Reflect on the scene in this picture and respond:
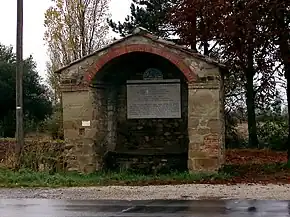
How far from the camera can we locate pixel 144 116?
22234 millimetres

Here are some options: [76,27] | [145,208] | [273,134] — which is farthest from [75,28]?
[145,208]

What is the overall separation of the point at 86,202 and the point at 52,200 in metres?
0.98

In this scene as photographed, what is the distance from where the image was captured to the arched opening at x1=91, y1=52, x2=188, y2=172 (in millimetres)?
21688

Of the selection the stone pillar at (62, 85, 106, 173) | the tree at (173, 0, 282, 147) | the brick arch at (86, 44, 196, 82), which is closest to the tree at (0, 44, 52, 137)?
the stone pillar at (62, 85, 106, 173)

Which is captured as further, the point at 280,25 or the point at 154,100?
the point at 154,100

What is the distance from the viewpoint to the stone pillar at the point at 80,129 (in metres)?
20.9

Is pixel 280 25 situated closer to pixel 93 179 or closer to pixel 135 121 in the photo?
pixel 135 121

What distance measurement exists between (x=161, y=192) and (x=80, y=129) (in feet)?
18.3

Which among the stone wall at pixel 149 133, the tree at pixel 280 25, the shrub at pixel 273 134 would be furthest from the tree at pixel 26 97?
the tree at pixel 280 25

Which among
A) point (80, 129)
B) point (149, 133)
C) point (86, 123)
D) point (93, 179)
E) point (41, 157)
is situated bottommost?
point (93, 179)

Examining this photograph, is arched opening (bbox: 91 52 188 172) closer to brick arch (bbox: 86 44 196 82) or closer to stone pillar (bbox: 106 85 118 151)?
stone pillar (bbox: 106 85 118 151)

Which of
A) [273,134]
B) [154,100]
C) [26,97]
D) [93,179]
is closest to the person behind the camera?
[93,179]

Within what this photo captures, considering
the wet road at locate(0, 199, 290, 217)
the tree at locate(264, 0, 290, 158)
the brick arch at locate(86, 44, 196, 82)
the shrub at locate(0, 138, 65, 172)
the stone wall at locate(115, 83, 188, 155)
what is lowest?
the wet road at locate(0, 199, 290, 217)

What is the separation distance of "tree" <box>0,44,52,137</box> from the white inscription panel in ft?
58.9
